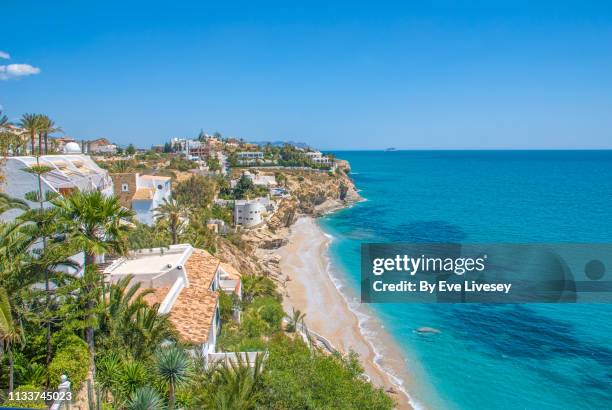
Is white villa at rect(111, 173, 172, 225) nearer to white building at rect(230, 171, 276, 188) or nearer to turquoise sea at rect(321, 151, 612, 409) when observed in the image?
turquoise sea at rect(321, 151, 612, 409)

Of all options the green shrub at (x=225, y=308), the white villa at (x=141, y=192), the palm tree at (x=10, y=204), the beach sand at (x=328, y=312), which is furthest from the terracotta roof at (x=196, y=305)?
the white villa at (x=141, y=192)

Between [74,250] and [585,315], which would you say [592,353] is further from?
[74,250]

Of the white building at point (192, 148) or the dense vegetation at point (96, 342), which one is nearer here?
the dense vegetation at point (96, 342)

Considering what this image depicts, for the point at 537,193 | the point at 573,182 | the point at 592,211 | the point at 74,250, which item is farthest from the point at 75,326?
the point at 573,182

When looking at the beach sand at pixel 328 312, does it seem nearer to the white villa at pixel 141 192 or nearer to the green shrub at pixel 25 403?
the white villa at pixel 141 192

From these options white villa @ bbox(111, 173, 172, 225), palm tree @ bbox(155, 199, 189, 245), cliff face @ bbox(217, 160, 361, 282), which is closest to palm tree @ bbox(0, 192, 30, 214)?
palm tree @ bbox(155, 199, 189, 245)

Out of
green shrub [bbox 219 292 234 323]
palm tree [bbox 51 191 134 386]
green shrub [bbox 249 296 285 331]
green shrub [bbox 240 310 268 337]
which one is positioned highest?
palm tree [bbox 51 191 134 386]
